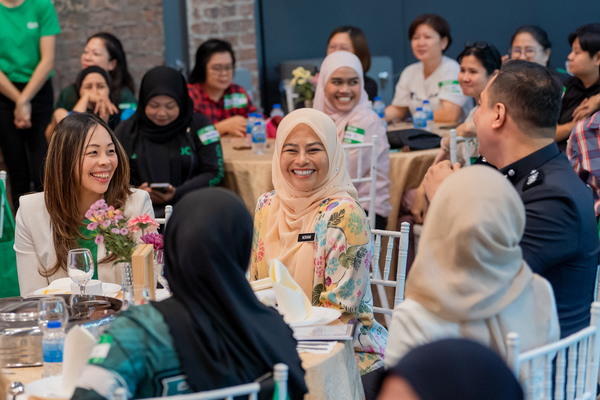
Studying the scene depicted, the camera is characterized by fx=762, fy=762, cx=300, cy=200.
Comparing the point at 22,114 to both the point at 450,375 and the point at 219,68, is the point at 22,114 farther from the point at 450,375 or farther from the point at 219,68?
the point at 450,375

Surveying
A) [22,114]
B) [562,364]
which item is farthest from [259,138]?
[562,364]

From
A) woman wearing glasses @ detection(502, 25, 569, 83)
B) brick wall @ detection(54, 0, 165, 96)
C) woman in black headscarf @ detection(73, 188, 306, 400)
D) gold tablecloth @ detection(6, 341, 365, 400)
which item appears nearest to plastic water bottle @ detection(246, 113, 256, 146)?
brick wall @ detection(54, 0, 165, 96)

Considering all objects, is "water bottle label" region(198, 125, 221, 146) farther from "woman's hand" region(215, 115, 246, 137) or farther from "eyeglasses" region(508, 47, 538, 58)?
"eyeglasses" region(508, 47, 538, 58)

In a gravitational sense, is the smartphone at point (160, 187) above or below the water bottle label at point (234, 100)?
below

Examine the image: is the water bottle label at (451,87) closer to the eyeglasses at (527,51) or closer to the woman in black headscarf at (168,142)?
the eyeglasses at (527,51)

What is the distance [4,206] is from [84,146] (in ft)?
2.96

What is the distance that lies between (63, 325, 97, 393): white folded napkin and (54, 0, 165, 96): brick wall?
4.98 meters

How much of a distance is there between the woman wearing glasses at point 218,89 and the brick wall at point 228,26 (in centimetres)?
127

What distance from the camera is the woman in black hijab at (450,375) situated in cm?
110

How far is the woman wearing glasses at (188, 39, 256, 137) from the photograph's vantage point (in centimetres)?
523

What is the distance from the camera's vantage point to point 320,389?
1.90m

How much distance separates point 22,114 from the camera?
4969mm

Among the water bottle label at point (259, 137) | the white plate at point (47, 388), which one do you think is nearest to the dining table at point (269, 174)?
the water bottle label at point (259, 137)

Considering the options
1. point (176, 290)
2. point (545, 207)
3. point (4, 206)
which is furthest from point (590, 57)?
point (176, 290)
